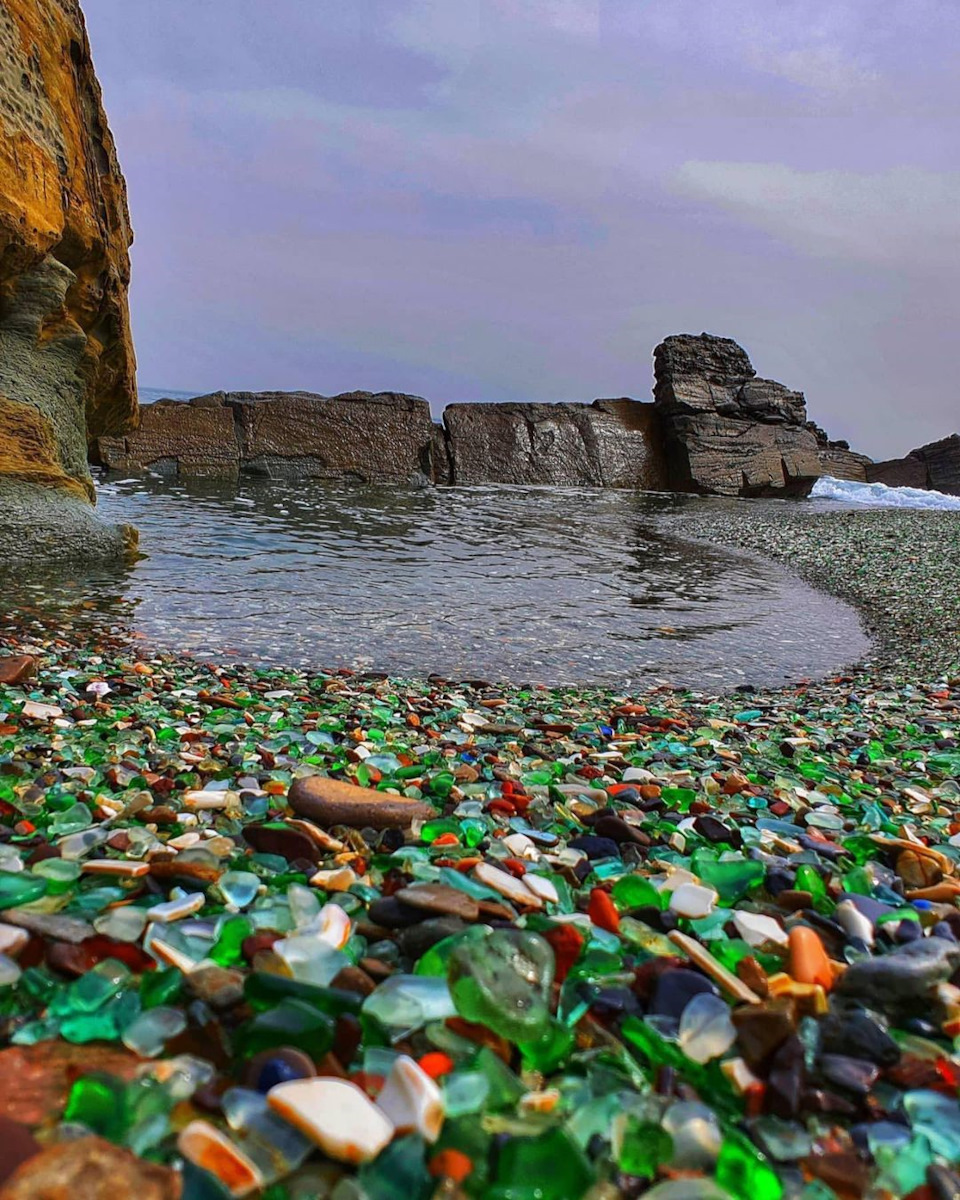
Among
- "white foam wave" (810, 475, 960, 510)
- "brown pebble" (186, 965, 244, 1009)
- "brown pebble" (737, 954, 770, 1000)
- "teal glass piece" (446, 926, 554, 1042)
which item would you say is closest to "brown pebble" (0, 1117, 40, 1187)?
"brown pebble" (186, 965, 244, 1009)

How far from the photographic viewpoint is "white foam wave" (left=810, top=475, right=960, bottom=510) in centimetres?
2616

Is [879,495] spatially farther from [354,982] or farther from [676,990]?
[354,982]

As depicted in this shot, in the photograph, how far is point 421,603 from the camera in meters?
6.68

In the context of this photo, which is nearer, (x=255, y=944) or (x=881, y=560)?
(x=255, y=944)

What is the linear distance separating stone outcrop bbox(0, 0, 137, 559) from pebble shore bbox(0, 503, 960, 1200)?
5.28m

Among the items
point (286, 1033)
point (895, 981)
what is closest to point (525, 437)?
point (895, 981)

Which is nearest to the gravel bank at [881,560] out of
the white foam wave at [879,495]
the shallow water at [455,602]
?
the shallow water at [455,602]

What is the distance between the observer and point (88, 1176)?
32.7 inches

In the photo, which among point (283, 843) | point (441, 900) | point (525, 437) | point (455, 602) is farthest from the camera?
point (525, 437)

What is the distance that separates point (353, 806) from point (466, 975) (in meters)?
0.85

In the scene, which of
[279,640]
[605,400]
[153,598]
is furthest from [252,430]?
[279,640]

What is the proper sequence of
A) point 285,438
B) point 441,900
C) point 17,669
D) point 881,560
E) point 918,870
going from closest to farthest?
1. point 441,900
2. point 918,870
3. point 17,669
4. point 881,560
5. point 285,438

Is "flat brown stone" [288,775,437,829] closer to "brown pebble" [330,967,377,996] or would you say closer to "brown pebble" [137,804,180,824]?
"brown pebble" [137,804,180,824]

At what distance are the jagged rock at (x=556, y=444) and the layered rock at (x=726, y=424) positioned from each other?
1029 mm
